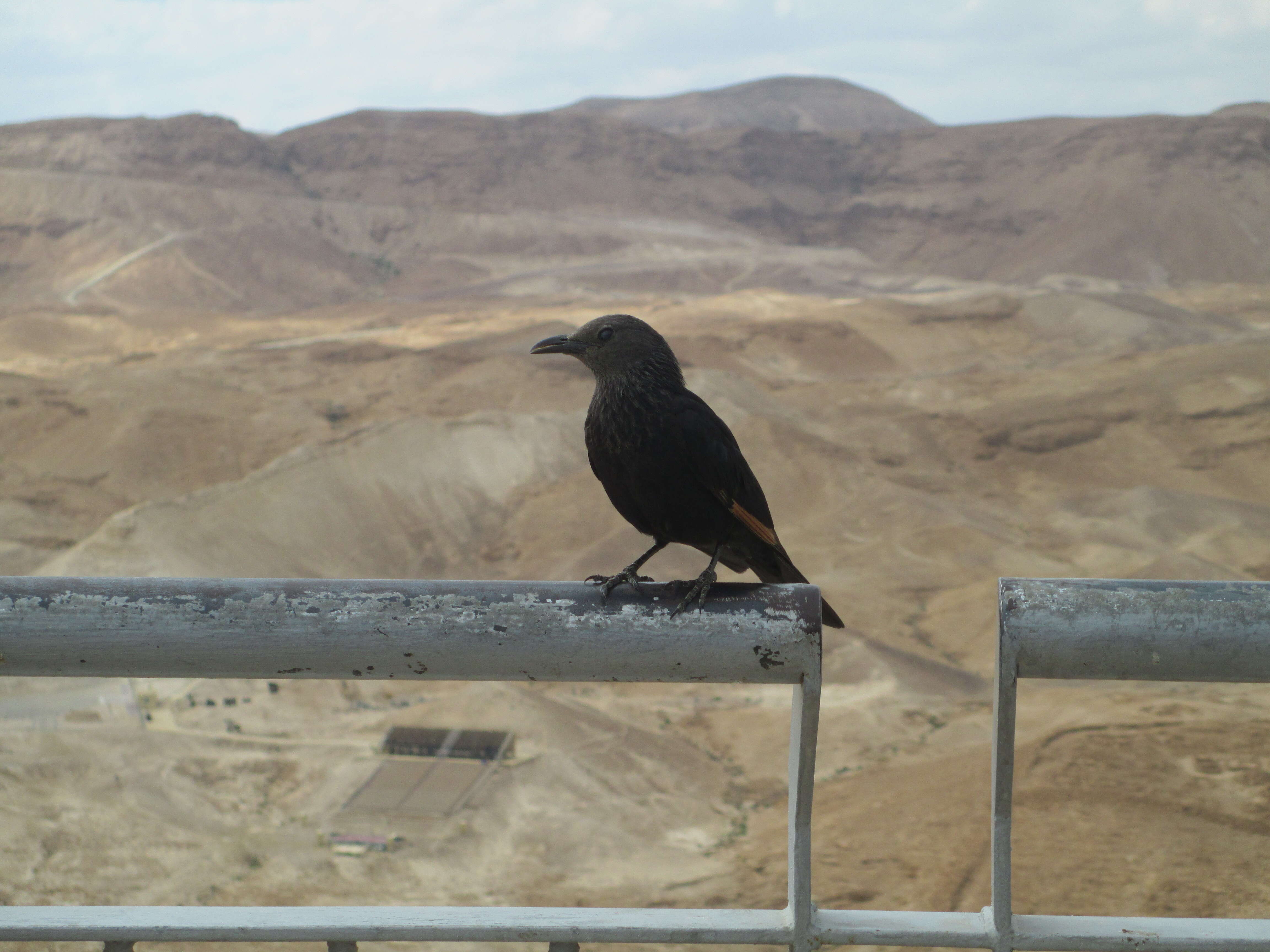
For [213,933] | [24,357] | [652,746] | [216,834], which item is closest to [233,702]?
[216,834]

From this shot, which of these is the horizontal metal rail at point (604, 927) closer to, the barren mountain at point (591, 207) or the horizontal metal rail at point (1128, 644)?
the horizontal metal rail at point (1128, 644)

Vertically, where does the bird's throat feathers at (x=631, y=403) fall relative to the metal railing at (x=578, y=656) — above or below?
above

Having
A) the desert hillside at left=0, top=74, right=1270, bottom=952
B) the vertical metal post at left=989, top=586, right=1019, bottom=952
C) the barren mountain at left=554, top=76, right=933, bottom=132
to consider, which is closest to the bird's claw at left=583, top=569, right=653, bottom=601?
the vertical metal post at left=989, top=586, right=1019, bottom=952

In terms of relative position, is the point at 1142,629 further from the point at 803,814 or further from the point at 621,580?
the point at 621,580

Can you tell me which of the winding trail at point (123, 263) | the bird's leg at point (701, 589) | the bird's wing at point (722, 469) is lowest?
the bird's leg at point (701, 589)

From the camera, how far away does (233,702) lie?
604 inches

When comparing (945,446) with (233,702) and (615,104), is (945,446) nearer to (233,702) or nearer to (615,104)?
(233,702)

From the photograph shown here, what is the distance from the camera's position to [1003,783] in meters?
1.58

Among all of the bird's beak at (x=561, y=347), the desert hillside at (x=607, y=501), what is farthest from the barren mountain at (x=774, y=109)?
the bird's beak at (x=561, y=347)

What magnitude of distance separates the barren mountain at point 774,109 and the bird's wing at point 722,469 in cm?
13177

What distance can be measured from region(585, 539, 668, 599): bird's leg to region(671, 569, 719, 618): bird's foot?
0.35ft

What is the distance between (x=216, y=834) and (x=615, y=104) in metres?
143

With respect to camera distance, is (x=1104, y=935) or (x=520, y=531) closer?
(x=1104, y=935)

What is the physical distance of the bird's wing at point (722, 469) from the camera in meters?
2.64
